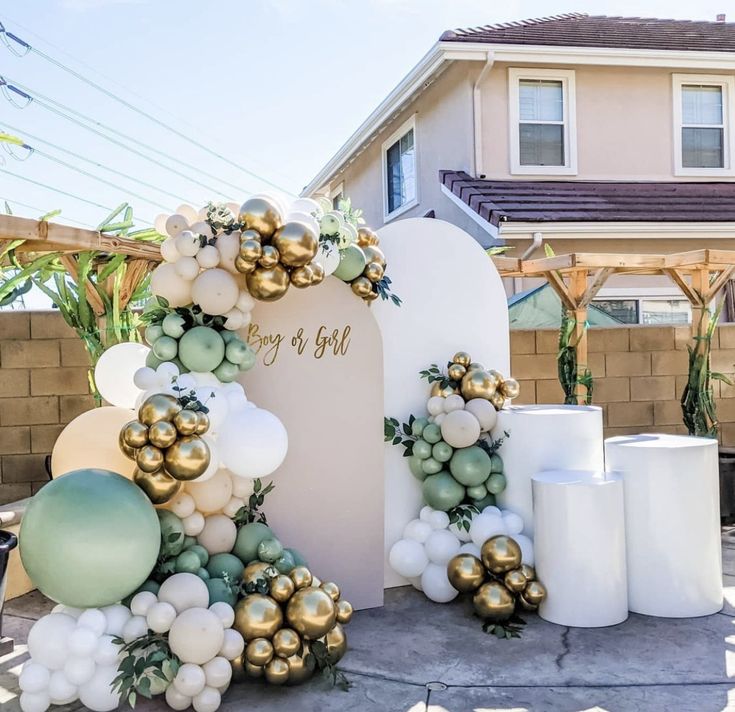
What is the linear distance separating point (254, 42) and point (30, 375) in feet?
31.2

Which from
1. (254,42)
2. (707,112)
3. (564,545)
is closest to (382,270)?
(564,545)

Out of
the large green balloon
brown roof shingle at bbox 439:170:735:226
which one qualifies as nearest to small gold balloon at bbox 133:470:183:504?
the large green balloon

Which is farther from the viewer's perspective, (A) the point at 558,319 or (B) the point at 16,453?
(A) the point at 558,319

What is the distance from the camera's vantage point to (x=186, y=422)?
3.37 meters

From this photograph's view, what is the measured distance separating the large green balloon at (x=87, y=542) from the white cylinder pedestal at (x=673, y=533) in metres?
2.58

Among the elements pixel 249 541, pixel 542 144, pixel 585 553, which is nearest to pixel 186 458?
pixel 249 541

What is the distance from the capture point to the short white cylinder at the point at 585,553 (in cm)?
400

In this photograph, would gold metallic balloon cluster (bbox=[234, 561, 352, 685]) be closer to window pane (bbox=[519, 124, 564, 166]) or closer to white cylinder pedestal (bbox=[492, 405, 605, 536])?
white cylinder pedestal (bbox=[492, 405, 605, 536])

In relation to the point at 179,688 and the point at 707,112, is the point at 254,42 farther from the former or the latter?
the point at 179,688

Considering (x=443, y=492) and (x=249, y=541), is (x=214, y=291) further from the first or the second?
(x=443, y=492)

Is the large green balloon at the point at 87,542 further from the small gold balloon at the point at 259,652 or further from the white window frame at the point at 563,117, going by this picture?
the white window frame at the point at 563,117

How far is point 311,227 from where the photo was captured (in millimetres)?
3891

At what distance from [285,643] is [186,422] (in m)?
1.06

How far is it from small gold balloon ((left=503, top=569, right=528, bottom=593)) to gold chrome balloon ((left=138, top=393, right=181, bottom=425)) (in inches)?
79.5
